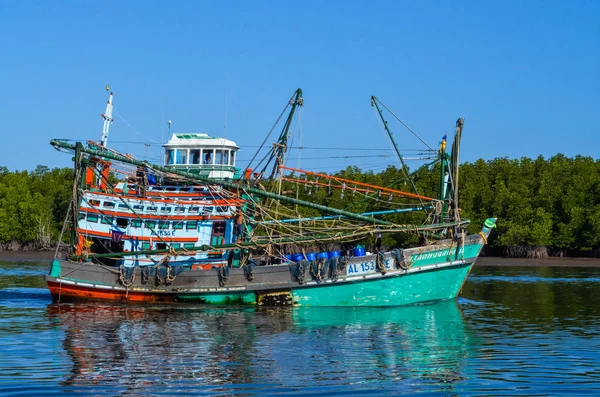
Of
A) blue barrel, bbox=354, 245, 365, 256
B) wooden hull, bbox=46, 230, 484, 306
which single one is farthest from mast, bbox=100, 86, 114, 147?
blue barrel, bbox=354, 245, 365, 256

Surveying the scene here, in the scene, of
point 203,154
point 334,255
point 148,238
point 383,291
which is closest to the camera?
point 383,291

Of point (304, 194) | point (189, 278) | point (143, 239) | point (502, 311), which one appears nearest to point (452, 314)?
point (502, 311)

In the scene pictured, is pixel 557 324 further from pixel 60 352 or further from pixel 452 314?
pixel 60 352

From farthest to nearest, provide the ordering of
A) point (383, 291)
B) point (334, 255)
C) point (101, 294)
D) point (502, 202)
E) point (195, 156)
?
point (502, 202) < point (195, 156) < point (101, 294) < point (334, 255) < point (383, 291)

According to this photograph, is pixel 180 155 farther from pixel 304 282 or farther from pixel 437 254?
pixel 437 254

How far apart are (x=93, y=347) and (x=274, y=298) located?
10727mm

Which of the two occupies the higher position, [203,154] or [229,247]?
[203,154]

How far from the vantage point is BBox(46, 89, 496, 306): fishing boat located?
3045 cm

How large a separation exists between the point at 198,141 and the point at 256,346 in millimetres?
16869

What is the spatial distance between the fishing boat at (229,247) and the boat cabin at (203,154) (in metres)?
1.89

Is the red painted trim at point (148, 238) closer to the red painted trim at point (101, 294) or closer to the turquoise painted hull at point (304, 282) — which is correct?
the turquoise painted hull at point (304, 282)

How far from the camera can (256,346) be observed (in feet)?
71.2

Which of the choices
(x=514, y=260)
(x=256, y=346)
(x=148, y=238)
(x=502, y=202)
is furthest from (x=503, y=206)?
(x=256, y=346)

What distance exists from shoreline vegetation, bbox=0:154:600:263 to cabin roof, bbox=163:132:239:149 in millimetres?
37054
